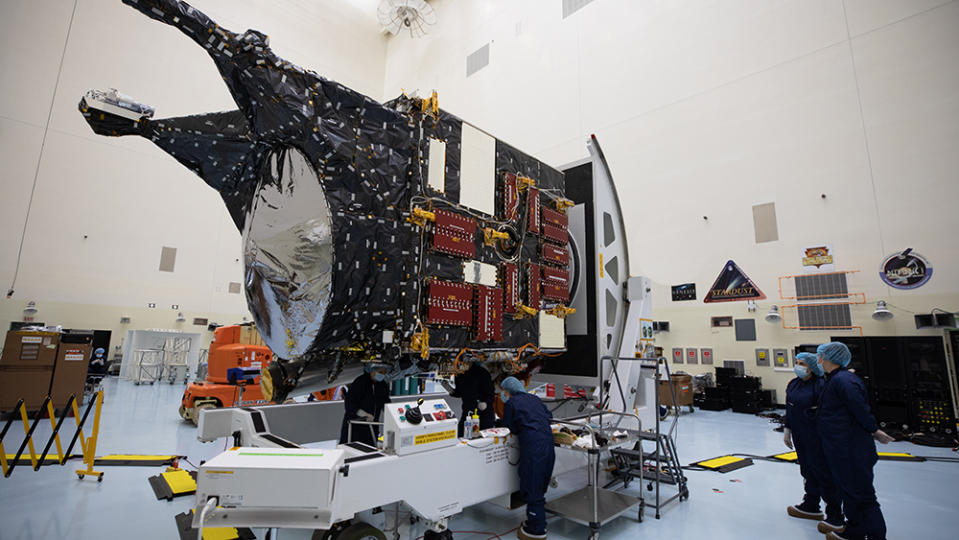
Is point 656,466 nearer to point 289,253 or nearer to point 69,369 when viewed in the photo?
point 289,253

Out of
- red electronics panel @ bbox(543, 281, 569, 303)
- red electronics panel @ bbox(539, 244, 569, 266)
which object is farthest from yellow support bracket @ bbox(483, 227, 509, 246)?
red electronics panel @ bbox(543, 281, 569, 303)

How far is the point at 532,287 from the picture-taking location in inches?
197

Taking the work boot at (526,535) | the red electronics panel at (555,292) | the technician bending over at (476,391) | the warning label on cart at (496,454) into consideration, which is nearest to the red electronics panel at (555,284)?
the red electronics panel at (555,292)

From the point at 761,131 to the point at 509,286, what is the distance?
30.7ft

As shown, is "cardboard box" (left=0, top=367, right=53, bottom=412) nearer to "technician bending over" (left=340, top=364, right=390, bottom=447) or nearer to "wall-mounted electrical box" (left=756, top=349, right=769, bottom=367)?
"technician bending over" (left=340, top=364, right=390, bottom=447)

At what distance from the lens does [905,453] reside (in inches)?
270

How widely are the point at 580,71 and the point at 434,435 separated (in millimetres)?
13686

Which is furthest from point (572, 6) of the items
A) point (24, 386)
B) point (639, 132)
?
point (24, 386)

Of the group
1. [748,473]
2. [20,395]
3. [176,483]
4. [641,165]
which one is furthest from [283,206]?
[641,165]

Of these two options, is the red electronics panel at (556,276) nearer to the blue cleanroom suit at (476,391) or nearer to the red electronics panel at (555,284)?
the red electronics panel at (555,284)

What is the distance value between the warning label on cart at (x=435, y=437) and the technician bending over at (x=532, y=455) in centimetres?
72

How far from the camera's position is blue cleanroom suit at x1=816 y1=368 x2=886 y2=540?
361 cm

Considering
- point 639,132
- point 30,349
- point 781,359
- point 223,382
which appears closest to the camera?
point 30,349

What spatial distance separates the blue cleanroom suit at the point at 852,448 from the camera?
11.8 feet
